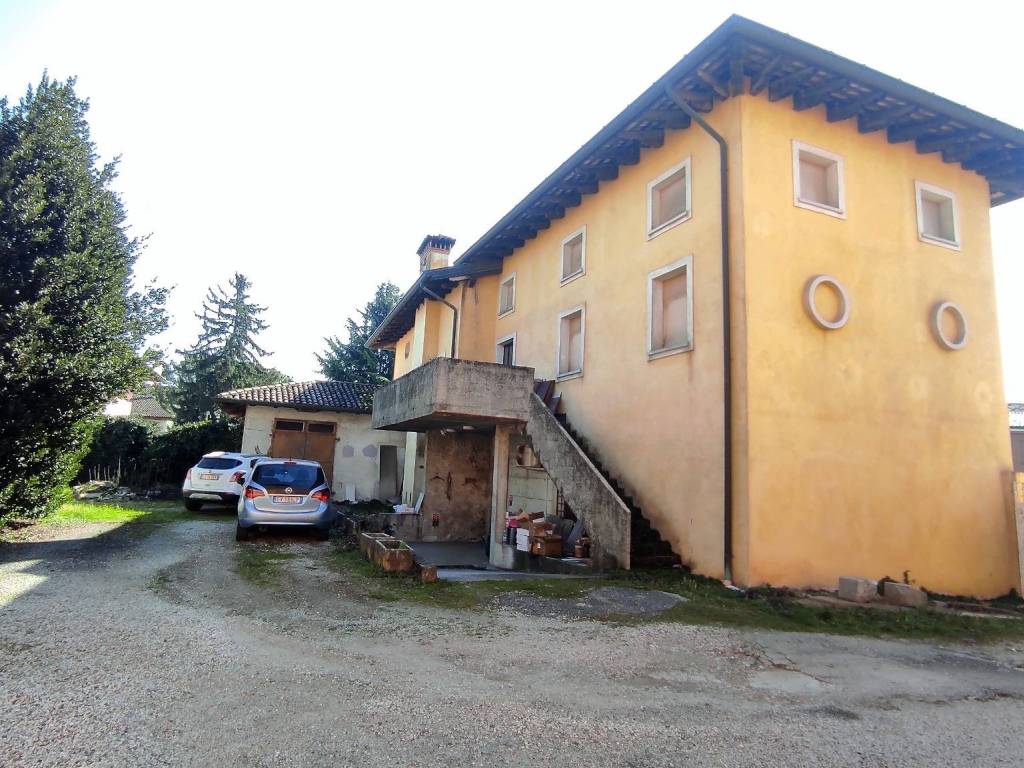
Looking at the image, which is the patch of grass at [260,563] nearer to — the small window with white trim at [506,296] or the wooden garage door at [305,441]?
the small window with white trim at [506,296]

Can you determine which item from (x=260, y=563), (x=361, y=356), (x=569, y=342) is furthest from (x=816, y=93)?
(x=361, y=356)

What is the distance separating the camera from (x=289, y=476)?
11.6 m

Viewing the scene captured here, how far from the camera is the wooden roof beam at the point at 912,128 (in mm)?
9805

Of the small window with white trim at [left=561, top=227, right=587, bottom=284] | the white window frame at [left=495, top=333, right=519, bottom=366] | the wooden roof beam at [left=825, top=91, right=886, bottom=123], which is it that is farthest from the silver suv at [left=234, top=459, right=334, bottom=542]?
the wooden roof beam at [left=825, top=91, right=886, bottom=123]

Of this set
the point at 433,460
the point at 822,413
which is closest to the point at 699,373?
the point at 822,413

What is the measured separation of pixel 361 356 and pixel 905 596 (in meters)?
33.9

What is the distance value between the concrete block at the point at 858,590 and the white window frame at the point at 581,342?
6.39 m

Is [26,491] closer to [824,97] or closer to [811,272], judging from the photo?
[811,272]

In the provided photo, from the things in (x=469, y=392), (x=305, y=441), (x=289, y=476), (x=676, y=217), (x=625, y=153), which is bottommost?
(x=289, y=476)

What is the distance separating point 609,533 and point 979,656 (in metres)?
4.65

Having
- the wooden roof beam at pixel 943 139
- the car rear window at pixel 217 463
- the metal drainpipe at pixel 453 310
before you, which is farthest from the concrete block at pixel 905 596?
the car rear window at pixel 217 463

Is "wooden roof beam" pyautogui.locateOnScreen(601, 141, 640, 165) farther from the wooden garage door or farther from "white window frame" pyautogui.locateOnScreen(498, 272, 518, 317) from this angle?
the wooden garage door

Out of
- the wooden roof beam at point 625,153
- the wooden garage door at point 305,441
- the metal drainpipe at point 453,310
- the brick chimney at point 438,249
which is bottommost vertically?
the wooden garage door at point 305,441

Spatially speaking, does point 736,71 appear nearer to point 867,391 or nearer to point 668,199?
point 668,199
